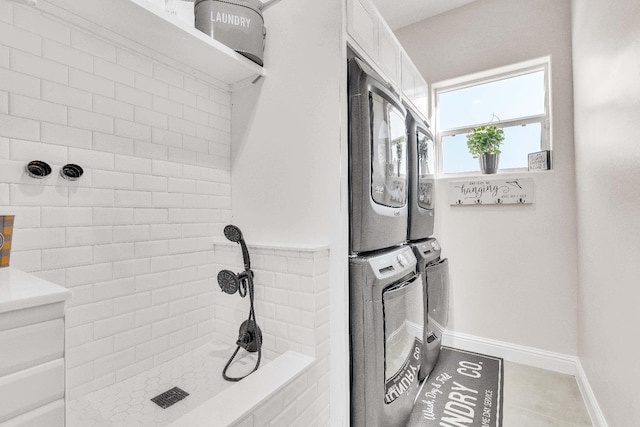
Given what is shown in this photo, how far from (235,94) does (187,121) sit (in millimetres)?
343

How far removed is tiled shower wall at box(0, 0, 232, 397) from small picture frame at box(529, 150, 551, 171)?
2372 mm

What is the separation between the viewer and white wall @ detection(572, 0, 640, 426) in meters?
1.19

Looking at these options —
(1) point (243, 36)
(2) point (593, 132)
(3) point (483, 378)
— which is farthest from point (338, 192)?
(3) point (483, 378)

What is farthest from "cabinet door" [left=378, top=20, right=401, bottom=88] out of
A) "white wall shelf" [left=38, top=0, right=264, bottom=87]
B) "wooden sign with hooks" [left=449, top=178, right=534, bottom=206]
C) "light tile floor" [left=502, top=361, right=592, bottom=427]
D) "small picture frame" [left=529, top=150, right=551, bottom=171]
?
"light tile floor" [left=502, top=361, right=592, bottom=427]

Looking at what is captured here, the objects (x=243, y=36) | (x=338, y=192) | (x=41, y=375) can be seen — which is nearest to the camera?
(x=41, y=375)

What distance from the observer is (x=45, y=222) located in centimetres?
113

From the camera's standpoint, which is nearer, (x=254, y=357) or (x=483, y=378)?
(x=254, y=357)

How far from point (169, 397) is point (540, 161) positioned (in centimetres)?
287

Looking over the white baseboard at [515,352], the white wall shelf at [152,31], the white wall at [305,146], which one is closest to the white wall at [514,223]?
the white baseboard at [515,352]

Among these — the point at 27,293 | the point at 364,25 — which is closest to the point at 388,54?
the point at 364,25

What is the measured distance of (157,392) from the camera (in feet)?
4.24

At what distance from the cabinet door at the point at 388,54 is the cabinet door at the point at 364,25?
0.28 ft

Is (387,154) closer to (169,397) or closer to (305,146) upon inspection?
(305,146)

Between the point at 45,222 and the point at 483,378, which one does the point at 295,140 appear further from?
the point at 483,378
